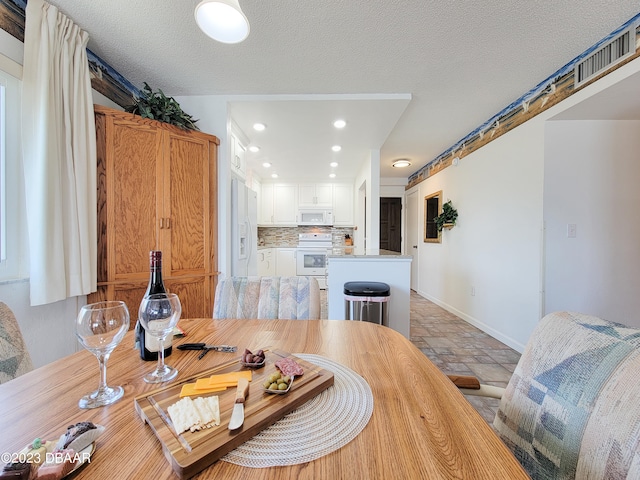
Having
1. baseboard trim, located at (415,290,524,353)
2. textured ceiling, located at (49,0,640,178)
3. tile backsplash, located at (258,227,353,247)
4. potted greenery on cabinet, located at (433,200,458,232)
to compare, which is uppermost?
textured ceiling, located at (49,0,640,178)

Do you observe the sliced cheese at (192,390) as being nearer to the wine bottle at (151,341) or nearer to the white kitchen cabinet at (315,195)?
the wine bottle at (151,341)

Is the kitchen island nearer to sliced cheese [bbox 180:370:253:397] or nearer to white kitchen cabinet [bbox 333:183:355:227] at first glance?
sliced cheese [bbox 180:370:253:397]

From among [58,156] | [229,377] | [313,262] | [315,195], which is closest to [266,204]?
[315,195]

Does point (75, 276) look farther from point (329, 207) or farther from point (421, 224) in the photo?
point (421, 224)

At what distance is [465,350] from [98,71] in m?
3.97

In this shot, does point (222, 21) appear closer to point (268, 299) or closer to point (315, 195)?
point (268, 299)

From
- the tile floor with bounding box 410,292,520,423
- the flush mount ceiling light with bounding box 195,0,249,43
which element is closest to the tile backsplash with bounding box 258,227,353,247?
the tile floor with bounding box 410,292,520,423

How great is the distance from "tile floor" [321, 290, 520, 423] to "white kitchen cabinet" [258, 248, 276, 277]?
5.71 ft

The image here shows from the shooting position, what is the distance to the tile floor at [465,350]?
198 cm

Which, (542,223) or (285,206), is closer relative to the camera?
(542,223)

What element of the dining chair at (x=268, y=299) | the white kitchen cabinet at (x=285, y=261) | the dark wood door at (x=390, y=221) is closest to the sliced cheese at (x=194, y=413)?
the dining chair at (x=268, y=299)

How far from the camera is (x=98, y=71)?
1917 mm

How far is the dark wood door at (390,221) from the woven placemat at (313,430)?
5.61 m

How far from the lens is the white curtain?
142 centimetres
